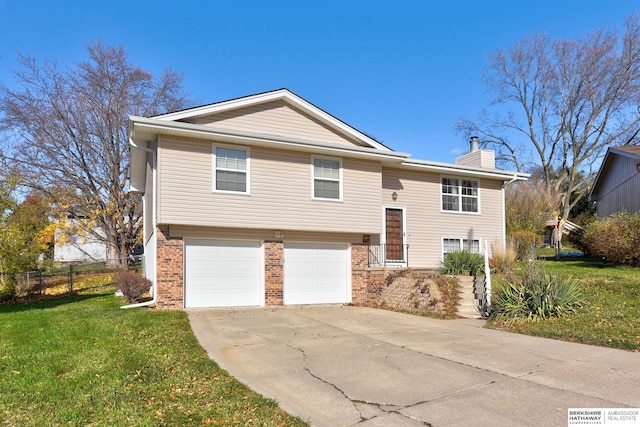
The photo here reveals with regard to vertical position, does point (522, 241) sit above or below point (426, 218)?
below

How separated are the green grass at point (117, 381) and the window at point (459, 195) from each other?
38.3 ft

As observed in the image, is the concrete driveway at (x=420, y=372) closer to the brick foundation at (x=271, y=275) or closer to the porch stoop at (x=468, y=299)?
the porch stoop at (x=468, y=299)

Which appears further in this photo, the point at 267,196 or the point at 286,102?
the point at 286,102

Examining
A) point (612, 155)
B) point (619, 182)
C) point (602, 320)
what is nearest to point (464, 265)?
point (602, 320)

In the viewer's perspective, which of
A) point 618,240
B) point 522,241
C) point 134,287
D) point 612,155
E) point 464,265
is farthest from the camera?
point 612,155

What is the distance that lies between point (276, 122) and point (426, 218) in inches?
268

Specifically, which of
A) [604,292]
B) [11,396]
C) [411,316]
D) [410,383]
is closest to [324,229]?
[411,316]

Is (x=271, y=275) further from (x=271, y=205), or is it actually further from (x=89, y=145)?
(x=89, y=145)

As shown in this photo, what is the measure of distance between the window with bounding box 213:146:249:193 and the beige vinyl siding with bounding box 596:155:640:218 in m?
18.2

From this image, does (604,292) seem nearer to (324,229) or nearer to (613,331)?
(613,331)

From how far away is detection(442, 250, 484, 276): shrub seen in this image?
12625 mm

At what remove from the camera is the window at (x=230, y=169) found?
12.5m

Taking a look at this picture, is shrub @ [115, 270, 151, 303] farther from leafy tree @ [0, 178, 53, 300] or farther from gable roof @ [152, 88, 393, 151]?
gable roof @ [152, 88, 393, 151]

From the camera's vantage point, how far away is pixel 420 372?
600 centimetres
